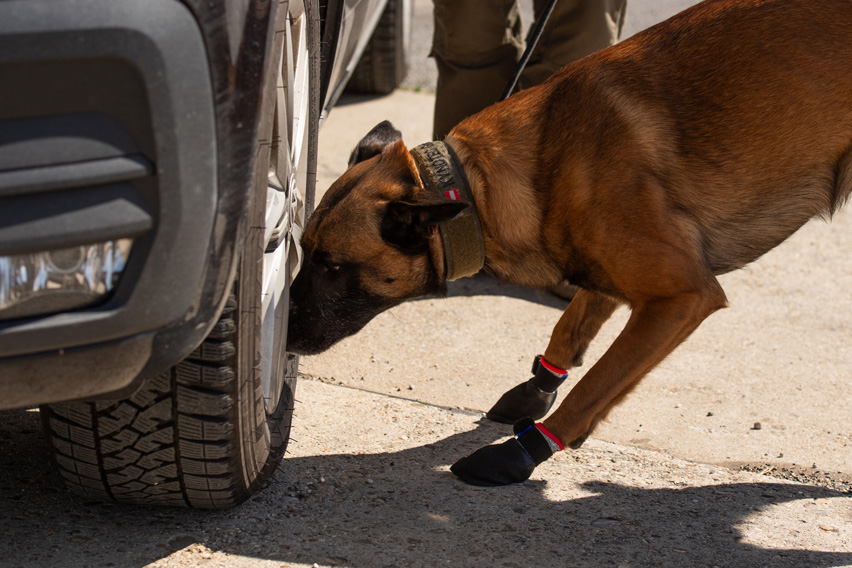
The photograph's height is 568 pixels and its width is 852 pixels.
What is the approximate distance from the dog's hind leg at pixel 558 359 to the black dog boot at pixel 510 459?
16.4 inches

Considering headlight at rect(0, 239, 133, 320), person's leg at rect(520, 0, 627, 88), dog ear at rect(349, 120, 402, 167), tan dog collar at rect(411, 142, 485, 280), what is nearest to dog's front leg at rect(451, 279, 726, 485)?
tan dog collar at rect(411, 142, 485, 280)

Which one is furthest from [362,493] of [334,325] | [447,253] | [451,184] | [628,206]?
[628,206]

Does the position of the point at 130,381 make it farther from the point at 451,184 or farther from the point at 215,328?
the point at 451,184

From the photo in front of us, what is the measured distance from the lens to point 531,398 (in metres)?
2.97

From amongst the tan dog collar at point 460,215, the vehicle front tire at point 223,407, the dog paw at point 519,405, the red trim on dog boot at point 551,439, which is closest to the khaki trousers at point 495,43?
the tan dog collar at point 460,215

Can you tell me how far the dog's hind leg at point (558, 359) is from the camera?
2.97m

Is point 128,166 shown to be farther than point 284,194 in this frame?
No

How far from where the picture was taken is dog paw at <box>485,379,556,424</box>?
2.96m

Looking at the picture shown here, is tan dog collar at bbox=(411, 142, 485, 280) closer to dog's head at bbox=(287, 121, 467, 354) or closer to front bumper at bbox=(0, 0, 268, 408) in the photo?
dog's head at bbox=(287, 121, 467, 354)

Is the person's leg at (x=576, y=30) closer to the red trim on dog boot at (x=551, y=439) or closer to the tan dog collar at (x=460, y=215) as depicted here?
the tan dog collar at (x=460, y=215)

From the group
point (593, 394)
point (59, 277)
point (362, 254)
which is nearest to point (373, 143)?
point (362, 254)

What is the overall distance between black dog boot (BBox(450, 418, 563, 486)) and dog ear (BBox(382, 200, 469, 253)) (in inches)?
26.3

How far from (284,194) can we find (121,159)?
801 mm

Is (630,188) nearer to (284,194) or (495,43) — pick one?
(284,194)
